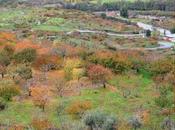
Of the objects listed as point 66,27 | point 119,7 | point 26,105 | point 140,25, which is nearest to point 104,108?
point 26,105

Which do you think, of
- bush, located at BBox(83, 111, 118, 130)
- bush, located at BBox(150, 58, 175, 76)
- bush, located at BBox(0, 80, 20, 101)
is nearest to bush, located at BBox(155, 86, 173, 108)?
bush, located at BBox(83, 111, 118, 130)

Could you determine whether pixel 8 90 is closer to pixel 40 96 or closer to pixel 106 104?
pixel 40 96

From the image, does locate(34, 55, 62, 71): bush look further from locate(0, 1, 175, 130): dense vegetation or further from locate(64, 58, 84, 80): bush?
locate(64, 58, 84, 80): bush

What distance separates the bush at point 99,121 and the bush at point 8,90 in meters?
15.0

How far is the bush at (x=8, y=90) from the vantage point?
5888 cm

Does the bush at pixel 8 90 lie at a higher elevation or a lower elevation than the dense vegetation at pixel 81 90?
higher

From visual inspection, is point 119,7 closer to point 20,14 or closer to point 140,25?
point 140,25

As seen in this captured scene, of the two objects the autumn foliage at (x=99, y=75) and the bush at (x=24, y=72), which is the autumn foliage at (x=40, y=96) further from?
the autumn foliage at (x=99, y=75)

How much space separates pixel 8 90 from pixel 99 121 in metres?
16.8

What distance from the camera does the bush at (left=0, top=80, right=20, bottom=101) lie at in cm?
5888

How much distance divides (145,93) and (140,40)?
63145 millimetres

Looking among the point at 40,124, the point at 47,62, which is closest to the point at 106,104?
the point at 40,124

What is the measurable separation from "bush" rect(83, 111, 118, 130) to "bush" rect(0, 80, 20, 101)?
1497 cm

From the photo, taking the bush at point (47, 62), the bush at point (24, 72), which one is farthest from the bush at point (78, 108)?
the bush at point (47, 62)
